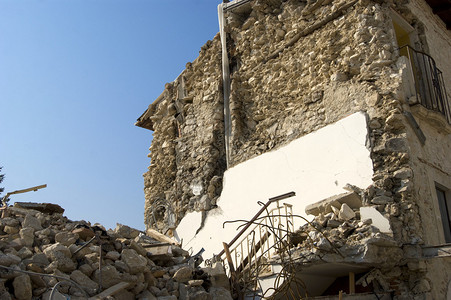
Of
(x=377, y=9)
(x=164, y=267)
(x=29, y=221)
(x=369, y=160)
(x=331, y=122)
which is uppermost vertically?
(x=377, y=9)

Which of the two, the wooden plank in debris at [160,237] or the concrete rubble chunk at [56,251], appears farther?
the wooden plank in debris at [160,237]

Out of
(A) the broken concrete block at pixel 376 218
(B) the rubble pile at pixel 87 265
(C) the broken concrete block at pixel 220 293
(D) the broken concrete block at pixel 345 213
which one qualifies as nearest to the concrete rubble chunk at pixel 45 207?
(B) the rubble pile at pixel 87 265

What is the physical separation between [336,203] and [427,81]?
2.83 metres

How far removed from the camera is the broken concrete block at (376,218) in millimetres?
6117

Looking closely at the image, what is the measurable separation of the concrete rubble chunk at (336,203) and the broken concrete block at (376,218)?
259 millimetres

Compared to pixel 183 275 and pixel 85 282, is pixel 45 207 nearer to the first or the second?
pixel 85 282

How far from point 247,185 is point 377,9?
3699 mm

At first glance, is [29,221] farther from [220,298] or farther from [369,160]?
[369,160]

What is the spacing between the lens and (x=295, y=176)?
25.5 ft

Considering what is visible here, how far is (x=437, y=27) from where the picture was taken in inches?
362

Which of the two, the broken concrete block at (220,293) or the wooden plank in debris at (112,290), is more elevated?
the wooden plank in debris at (112,290)

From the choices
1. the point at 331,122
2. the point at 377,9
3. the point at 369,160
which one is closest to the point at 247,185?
the point at 331,122

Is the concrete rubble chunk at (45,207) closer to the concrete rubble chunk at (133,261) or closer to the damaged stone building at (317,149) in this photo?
the concrete rubble chunk at (133,261)

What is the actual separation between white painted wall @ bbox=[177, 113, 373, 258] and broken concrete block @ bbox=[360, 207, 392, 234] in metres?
0.50
